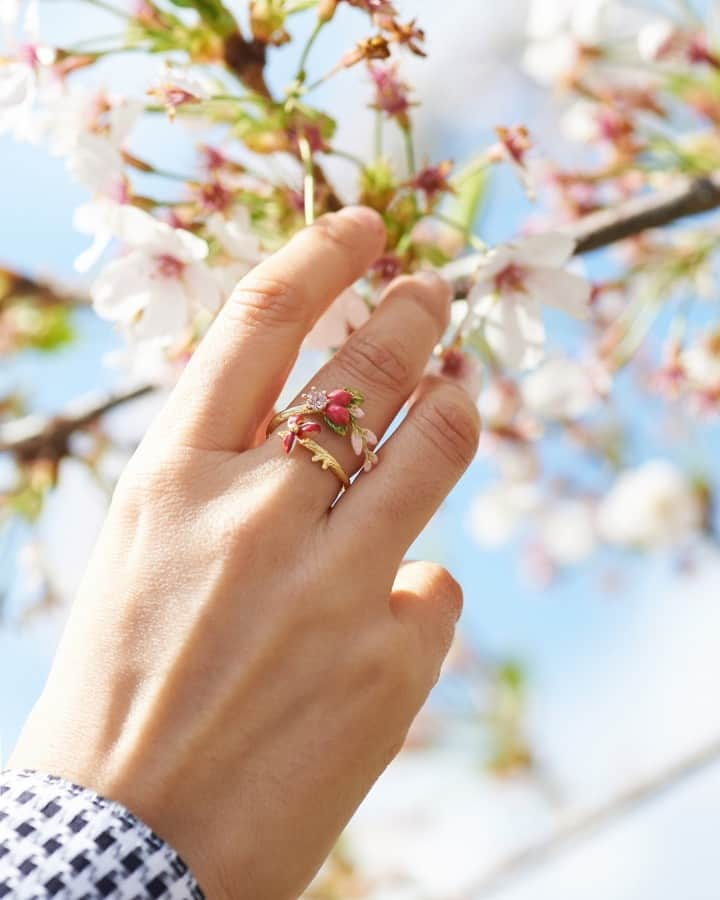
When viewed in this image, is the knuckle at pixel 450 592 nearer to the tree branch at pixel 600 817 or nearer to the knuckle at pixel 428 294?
the knuckle at pixel 428 294

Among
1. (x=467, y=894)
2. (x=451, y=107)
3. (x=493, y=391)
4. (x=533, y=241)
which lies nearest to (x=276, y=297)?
(x=533, y=241)

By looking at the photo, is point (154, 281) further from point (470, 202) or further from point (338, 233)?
point (470, 202)

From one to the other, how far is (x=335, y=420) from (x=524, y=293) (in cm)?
24

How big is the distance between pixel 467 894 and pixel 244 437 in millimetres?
1419

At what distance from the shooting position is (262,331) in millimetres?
791

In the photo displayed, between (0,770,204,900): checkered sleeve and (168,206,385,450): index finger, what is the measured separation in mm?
279

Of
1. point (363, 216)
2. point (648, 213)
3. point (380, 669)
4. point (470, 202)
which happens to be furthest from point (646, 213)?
point (380, 669)

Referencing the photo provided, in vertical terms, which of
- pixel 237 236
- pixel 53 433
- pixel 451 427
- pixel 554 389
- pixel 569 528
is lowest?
pixel 569 528

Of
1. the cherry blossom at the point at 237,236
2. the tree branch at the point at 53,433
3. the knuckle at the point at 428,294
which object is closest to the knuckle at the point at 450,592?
the knuckle at the point at 428,294

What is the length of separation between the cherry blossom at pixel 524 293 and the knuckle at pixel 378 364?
0.10m

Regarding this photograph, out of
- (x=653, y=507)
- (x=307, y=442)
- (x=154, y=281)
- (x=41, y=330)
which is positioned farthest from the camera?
(x=653, y=507)

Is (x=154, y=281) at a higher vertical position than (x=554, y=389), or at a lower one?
higher

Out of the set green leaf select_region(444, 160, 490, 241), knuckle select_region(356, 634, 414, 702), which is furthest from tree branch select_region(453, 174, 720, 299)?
knuckle select_region(356, 634, 414, 702)

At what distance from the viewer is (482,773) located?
2932 millimetres
